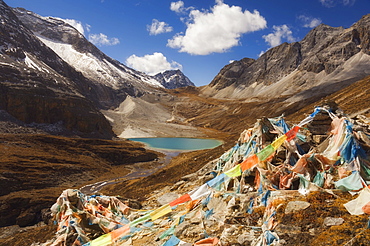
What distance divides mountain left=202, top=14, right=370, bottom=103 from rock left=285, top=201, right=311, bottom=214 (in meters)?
81.0

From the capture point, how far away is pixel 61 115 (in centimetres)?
5978

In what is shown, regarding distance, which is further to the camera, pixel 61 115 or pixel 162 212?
pixel 61 115

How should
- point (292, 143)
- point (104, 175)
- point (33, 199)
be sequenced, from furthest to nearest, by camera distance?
1. point (104, 175)
2. point (33, 199)
3. point (292, 143)

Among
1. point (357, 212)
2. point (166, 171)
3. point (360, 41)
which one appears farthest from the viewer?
point (360, 41)

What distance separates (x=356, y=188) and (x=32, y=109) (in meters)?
63.1

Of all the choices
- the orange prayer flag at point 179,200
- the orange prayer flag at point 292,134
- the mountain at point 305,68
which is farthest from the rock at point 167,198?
the mountain at point 305,68

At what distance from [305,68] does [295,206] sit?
125 metres

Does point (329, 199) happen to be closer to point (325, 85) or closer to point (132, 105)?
point (325, 85)

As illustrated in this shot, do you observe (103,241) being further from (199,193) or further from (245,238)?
(245,238)

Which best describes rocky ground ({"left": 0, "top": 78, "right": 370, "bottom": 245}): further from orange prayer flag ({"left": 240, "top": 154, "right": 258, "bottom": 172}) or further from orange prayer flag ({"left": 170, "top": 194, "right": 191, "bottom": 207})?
orange prayer flag ({"left": 170, "top": 194, "right": 191, "bottom": 207})

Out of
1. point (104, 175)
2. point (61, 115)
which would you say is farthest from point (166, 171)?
point (61, 115)

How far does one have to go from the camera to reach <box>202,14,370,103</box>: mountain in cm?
9343

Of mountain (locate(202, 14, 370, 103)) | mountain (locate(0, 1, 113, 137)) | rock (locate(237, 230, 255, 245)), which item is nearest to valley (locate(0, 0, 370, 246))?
rock (locate(237, 230, 255, 245))

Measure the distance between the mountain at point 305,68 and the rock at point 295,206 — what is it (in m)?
81.0
